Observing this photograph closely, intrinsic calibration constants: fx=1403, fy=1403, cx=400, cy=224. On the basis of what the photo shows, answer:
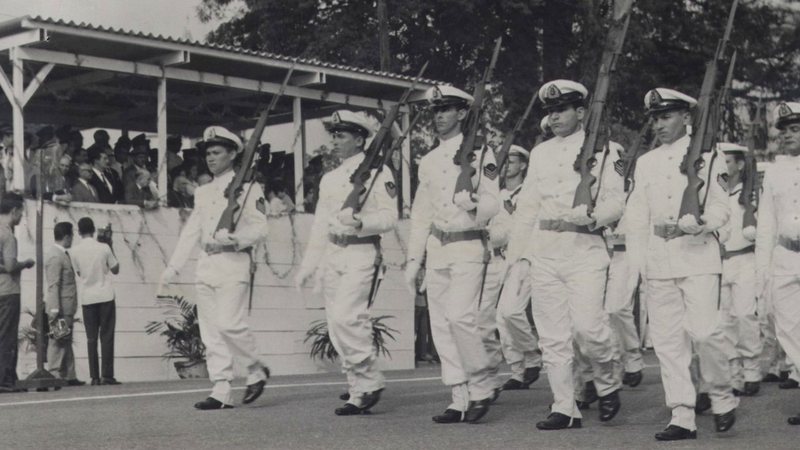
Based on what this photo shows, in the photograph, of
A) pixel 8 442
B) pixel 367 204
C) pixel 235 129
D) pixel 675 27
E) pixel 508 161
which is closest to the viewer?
pixel 8 442

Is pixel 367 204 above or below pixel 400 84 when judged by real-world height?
below

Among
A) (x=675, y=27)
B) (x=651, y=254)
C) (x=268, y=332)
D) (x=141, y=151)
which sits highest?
(x=675, y=27)

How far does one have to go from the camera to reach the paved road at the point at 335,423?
8992 millimetres

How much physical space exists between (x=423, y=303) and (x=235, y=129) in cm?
487

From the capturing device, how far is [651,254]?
9.49 meters

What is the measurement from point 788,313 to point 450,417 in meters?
2.56

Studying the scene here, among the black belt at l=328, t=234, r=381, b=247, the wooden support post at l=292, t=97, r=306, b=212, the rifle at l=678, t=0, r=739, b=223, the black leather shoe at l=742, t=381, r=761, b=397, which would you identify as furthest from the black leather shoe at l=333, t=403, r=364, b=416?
the wooden support post at l=292, t=97, r=306, b=212

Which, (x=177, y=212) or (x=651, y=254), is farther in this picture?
(x=177, y=212)

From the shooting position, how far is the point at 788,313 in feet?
33.2

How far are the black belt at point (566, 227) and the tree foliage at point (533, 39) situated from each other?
1976 cm

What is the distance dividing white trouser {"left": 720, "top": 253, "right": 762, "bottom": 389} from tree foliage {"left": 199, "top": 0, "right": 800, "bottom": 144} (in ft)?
55.6

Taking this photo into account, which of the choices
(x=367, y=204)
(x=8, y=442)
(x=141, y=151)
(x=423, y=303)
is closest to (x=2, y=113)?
(x=141, y=151)

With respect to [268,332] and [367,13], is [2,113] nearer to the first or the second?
[268,332]

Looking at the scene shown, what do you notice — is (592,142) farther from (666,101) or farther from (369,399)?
(369,399)
